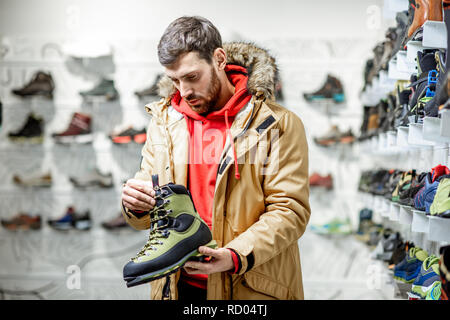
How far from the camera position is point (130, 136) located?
2945mm

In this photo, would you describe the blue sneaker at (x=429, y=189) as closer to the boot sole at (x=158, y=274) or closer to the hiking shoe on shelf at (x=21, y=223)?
the boot sole at (x=158, y=274)

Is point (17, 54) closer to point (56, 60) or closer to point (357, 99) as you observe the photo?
point (56, 60)

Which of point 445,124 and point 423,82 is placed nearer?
point 445,124

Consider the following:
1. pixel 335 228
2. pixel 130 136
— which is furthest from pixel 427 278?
pixel 130 136

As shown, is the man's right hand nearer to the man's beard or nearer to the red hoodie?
the red hoodie

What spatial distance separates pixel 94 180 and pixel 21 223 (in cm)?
56

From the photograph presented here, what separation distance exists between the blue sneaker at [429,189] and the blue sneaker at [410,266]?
0.38m

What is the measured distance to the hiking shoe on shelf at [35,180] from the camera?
2906 mm

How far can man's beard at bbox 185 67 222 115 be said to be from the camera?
1162 millimetres

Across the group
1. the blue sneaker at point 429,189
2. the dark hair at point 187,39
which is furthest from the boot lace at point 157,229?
the blue sneaker at point 429,189

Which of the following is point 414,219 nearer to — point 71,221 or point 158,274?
point 158,274
